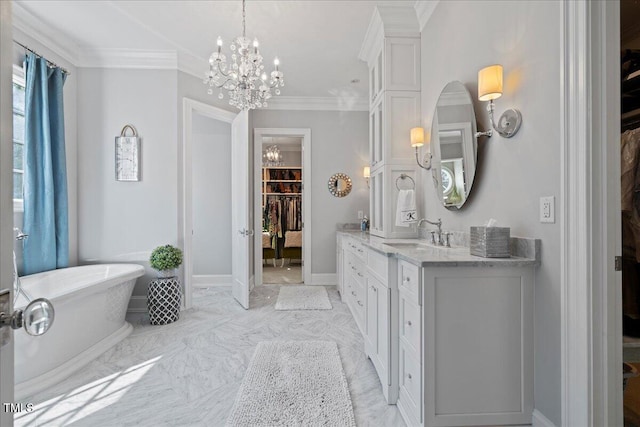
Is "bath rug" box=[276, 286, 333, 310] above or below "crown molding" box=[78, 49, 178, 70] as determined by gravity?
below

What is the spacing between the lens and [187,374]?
94.2 inches

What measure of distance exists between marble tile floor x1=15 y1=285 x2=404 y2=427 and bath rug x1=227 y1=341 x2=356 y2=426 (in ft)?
0.25

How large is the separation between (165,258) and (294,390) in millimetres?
2112

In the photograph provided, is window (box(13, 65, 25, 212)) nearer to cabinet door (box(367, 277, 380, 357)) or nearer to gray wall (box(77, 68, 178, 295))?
gray wall (box(77, 68, 178, 295))

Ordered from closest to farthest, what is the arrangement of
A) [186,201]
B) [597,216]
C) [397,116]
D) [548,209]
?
[597,216]
[548,209]
[397,116]
[186,201]

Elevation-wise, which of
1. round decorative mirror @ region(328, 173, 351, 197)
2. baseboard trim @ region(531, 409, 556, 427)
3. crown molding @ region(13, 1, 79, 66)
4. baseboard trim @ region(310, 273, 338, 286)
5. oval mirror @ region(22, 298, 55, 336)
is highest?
crown molding @ region(13, 1, 79, 66)

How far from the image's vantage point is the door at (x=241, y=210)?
13.1 feet

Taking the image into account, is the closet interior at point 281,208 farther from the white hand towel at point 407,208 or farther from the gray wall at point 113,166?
the white hand towel at point 407,208

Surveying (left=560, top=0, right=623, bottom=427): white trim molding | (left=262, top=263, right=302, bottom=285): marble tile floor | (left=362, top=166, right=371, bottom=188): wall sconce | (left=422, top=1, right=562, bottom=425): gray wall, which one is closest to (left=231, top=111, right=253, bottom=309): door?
(left=262, top=263, right=302, bottom=285): marble tile floor

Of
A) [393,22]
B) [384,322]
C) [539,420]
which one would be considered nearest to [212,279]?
[384,322]

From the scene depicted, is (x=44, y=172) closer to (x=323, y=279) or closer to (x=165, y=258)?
(x=165, y=258)

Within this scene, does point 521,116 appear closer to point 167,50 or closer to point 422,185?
point 422,185

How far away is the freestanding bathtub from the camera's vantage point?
214 cm

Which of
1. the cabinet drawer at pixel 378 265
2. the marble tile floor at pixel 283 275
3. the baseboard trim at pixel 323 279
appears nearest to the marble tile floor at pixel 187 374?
the cabinet drawer at pixel 378 265
